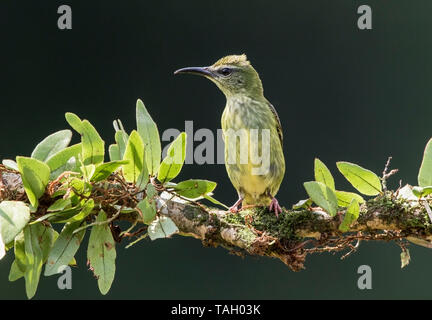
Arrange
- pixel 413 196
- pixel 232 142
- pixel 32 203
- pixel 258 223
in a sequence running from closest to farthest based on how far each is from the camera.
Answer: pixel 32 203, pixel 413 196, pixel 258 223, pixel 232 142

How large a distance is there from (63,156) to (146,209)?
26 cm

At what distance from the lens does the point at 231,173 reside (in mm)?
2758

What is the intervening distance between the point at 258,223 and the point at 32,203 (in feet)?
2.14

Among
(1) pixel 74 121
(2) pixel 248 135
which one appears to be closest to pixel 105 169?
(1) pixel 74 121

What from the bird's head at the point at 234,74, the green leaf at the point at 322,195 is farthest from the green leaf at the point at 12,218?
the bird's head at the point at 234,74

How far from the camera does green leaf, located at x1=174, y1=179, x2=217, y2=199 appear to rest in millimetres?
1550

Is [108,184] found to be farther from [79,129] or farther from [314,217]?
[314,217]

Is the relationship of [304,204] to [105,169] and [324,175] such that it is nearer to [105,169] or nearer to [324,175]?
[324,175]

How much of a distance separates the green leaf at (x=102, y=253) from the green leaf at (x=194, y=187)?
0.72 feet

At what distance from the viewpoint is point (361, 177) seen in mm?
1575

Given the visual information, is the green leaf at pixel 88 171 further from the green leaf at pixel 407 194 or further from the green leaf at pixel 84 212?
the green leaf at pixel 407 194

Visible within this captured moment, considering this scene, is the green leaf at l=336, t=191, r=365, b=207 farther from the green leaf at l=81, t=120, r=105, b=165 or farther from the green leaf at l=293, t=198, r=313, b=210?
the green leaf at l=81, t=120, r=105, b=165

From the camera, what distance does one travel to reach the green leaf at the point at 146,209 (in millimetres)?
1420

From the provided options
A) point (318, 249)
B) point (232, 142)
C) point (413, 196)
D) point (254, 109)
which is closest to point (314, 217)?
point (318, 249)
